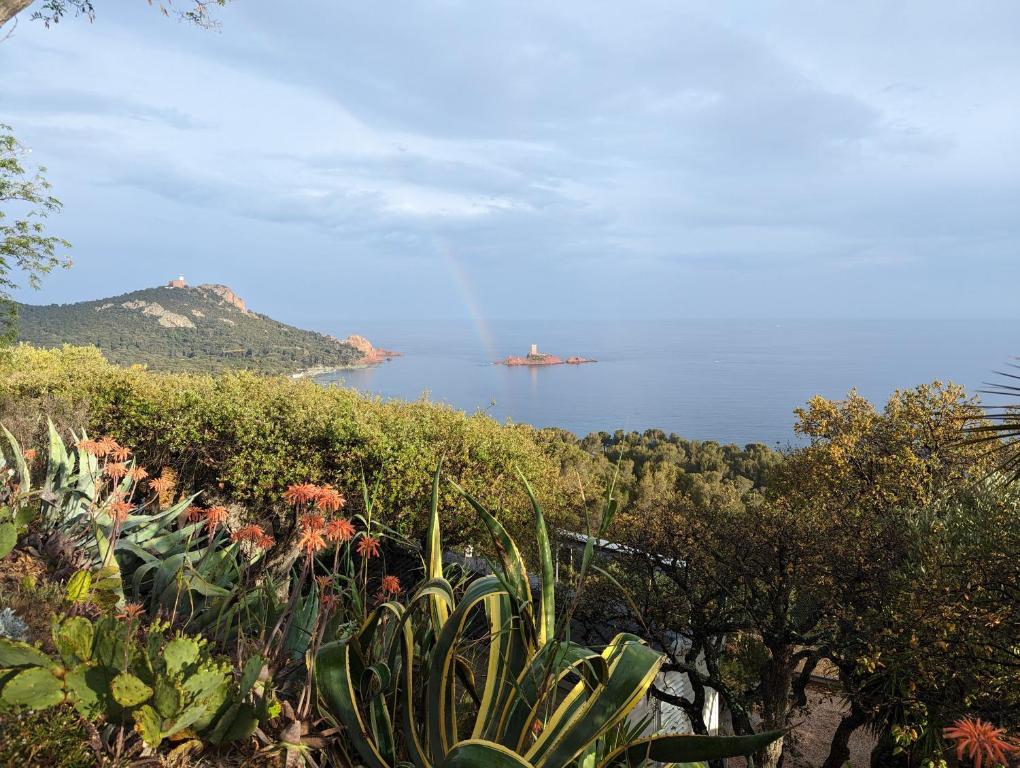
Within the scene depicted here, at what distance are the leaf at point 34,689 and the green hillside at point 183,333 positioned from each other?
32.9 meters

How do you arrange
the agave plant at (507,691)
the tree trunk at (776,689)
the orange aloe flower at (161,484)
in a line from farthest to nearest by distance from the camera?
the tree trunk at (776,689) → the orange aloe flower at (161,484) → the agave plant at (507,691)

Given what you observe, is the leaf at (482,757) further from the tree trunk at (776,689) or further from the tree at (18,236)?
the tree at (18,236)

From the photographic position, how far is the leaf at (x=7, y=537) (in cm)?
237

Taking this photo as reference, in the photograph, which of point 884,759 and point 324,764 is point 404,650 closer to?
point 324,764

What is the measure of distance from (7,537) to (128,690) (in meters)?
1.39

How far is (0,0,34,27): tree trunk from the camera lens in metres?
4.23

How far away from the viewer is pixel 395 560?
28.8ft

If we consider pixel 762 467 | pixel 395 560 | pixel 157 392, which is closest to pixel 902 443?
pixel 395 560

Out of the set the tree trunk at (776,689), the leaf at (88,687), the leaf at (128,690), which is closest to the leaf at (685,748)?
the leaf at (128,690)

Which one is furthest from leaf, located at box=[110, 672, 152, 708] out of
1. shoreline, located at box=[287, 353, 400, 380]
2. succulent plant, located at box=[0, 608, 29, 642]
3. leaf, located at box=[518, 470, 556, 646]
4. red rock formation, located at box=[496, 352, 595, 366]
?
red rock formation, located at box=[496, 352, 595, 366]

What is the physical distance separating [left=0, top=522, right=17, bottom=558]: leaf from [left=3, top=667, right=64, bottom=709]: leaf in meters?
1.04

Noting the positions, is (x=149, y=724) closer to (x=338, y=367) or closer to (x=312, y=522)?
(x=312, y=522)

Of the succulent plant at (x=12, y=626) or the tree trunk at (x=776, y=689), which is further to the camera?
the tree trunk at (x=776, y=689)

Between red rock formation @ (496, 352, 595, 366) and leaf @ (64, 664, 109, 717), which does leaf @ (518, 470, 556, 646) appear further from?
red rock formation @ (496, 352, 595, 366)
